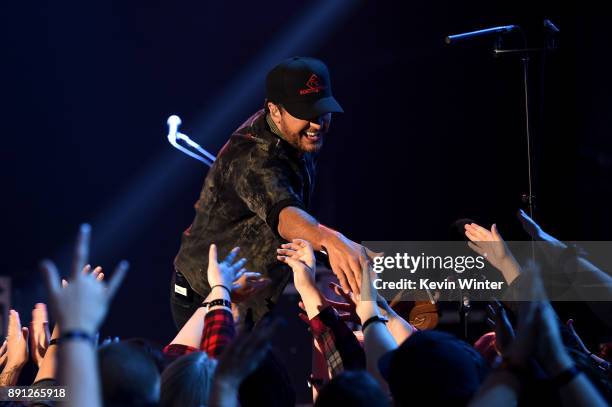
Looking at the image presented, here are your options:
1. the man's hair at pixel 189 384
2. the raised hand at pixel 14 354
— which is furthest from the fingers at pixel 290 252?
the raised hand at pixel 14 354

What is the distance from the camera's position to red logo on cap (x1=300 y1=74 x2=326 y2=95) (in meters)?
3.76

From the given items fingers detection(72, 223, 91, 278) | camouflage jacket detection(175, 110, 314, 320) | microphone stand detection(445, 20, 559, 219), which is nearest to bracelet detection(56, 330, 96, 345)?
fingers detection(72, 223, 91, 278)

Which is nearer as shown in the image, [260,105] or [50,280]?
[50,280]

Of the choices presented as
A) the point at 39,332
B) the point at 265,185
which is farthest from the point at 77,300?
the point at 265,185

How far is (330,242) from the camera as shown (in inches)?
119

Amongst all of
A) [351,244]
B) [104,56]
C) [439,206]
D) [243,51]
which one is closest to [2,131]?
[104,56]

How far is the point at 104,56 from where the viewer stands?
7.09m

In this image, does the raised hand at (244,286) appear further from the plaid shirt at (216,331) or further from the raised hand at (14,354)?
the raised hand at (14,354)

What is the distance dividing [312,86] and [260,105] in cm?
348

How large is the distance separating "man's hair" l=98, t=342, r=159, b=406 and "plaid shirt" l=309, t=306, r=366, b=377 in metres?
0.76

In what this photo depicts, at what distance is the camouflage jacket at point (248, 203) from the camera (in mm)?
3670

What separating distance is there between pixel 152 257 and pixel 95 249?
0.49m

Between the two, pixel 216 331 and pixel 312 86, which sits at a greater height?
pixel 312 86

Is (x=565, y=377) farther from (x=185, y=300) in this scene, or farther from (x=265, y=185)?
(x=185, y=300)
